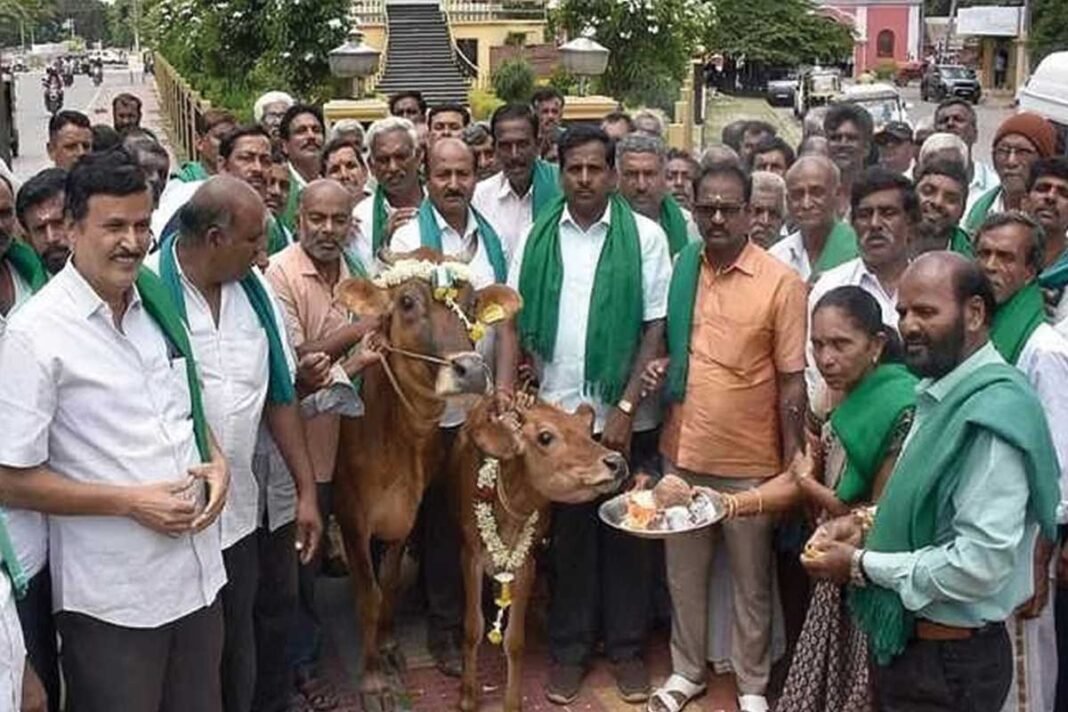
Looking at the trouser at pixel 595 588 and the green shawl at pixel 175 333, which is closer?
the green shawl at pixel 175 333

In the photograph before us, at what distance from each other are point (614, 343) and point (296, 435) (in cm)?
143

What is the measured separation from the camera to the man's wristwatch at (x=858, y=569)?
3936 millimetres

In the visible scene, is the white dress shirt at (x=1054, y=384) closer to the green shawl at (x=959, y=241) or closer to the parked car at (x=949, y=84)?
the green shawl at (x=959, y=241)

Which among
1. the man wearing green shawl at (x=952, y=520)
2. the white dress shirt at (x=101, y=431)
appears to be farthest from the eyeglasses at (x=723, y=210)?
the white dress shirt at (x=101, y=431)

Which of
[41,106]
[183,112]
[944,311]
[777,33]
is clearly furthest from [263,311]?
[777,33]

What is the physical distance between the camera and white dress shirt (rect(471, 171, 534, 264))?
6.89 meters

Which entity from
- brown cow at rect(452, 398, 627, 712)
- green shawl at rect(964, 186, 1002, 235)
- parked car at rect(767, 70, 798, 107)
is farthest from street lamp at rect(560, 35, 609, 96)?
parked car at rect(767, 70, 798, 107)

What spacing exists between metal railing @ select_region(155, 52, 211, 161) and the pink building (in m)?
43.9

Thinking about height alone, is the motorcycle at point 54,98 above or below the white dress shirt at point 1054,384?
above

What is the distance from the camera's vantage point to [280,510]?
5.00 m

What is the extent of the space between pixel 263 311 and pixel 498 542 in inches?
56.7

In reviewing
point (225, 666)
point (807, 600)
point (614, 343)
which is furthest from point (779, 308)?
point (225, 666)

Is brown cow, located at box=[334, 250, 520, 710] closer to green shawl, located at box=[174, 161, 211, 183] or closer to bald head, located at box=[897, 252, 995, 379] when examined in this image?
bald head, located at box=[897, 252, 995, 379]

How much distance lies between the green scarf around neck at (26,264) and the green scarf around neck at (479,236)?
5.73ft
